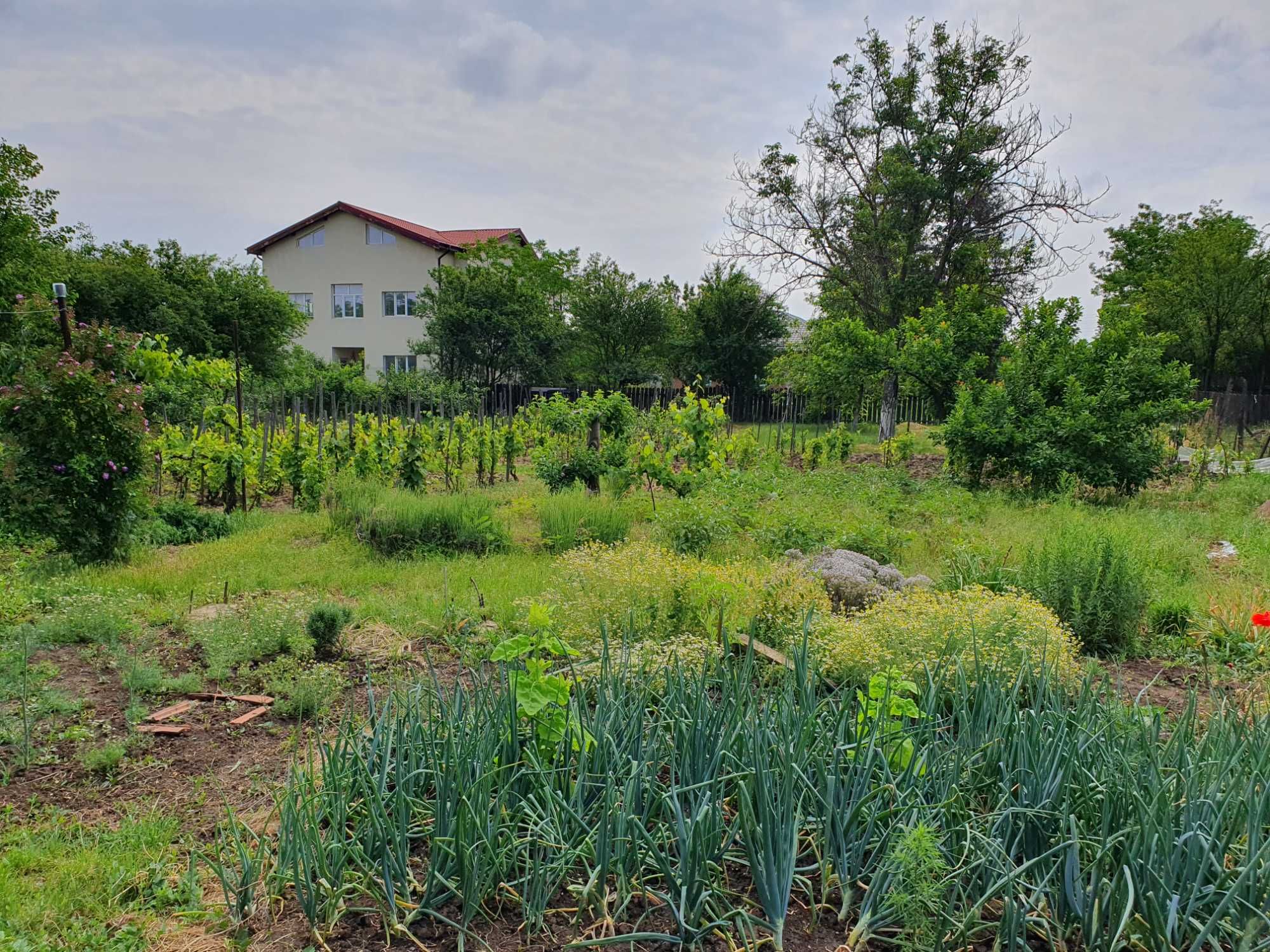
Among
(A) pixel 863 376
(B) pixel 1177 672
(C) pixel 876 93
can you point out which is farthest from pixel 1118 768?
(C) pixel 876 93

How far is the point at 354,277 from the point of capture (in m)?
32.8

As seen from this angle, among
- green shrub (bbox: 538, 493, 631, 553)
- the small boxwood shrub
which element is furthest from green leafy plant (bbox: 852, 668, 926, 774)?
green shrub (bbox: 538, 493, 631, 553)

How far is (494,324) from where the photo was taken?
84.0 feet

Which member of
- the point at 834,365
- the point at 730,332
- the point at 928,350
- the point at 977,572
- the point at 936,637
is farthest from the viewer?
the point at 730,332

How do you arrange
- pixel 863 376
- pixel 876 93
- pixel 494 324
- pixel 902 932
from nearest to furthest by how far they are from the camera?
pixel 902 932 < pixel 863 376 < pixel 876 93 < pixel 494 324

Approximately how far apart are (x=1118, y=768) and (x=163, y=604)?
5.38 metres

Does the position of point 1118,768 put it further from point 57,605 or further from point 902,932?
point 57,605

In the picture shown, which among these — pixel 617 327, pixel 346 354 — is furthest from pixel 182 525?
pixel 346 354

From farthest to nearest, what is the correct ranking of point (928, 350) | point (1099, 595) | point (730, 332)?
point (730, 332), point (928, 350), point (1099, 595)

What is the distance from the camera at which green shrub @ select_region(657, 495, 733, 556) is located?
20.6ft

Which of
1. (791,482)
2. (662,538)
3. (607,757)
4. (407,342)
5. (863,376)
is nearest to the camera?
(607,757)

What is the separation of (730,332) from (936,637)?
84.2 feet

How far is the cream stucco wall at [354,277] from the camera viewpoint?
32375 millimetres

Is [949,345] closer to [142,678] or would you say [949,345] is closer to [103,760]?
[142,678]
